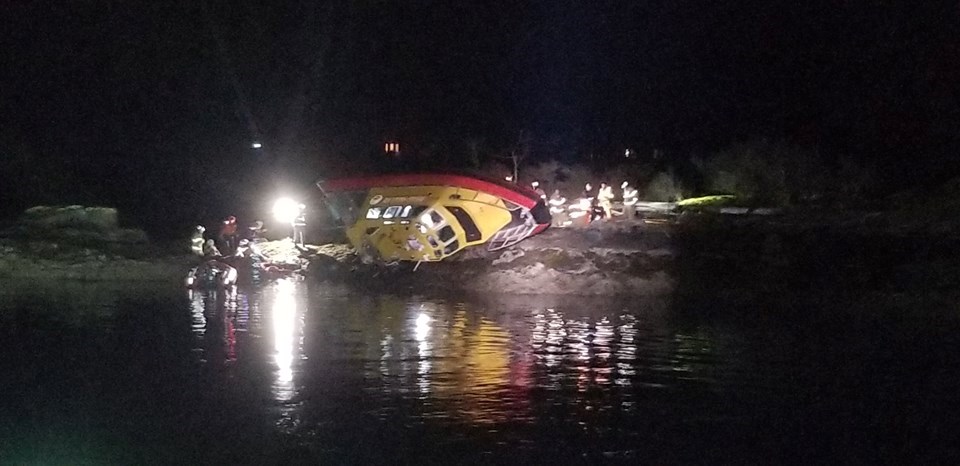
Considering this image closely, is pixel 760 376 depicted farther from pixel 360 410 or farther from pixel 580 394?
pixel 360 410

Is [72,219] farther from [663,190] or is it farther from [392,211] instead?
[663,190]

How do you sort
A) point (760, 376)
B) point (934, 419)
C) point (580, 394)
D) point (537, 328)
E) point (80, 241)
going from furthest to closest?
point (80, 241), point (537, 328), point (760, 376), point (580, 394), point (934, 419)

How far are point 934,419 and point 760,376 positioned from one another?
7.01ft

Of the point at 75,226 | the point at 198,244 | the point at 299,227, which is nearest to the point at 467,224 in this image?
the point at 299,227

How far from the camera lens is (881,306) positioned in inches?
658

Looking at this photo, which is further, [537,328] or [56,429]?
[537,328]

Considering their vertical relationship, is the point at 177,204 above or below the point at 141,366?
above

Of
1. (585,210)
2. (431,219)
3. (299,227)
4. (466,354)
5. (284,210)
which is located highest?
(284,210)

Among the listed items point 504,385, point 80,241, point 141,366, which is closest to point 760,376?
point 504,385

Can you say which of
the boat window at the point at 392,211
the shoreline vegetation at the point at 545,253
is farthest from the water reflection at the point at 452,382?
the boat window at the point at 392,211

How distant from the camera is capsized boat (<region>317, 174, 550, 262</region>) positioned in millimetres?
22250

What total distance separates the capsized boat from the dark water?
560 cm

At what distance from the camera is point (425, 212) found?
22188 mm

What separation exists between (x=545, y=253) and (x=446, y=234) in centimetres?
293
